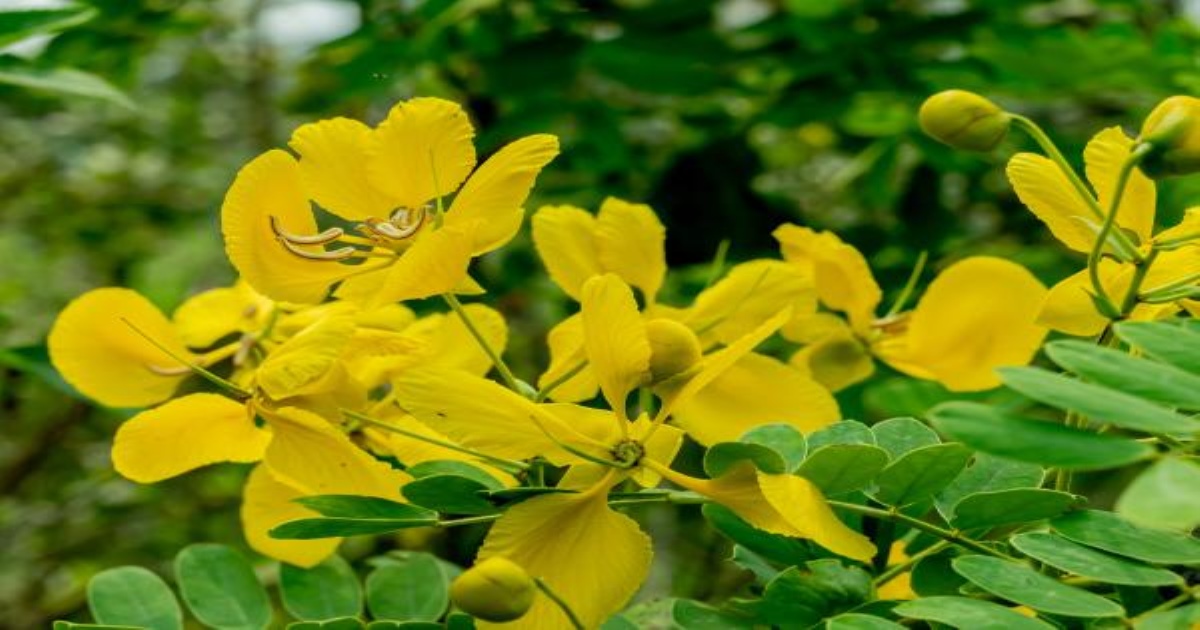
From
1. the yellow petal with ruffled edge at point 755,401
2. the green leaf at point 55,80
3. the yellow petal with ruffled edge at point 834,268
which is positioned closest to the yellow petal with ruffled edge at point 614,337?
the yellow petal with ruffled edge at point 755,401

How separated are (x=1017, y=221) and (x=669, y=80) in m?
0.47

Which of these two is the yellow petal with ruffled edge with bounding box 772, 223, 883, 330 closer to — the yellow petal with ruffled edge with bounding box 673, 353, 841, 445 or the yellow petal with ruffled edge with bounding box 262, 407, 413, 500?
the yellow petal with ruffled edge with bounding box 673, 353, 841, 445

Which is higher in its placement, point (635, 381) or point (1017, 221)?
point (635, 381)

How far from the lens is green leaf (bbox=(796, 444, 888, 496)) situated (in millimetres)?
623

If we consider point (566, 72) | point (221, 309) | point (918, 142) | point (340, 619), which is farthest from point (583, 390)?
point (918, 142)

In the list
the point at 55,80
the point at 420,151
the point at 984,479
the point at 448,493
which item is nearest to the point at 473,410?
the point at 448,493

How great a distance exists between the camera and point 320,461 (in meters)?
0.69

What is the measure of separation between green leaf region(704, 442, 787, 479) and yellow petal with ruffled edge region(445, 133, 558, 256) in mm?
141

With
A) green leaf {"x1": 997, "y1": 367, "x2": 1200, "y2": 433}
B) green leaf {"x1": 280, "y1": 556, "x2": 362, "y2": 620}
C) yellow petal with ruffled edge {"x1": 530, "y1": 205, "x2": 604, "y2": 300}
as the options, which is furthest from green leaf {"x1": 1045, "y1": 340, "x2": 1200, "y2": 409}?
green leaf {"x1": 280, "y1": 556, "x2": 362, "y2": 620}

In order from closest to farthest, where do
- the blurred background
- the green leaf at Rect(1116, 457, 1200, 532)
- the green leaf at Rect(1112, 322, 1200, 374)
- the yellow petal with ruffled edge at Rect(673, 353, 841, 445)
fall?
the green leaf at Rect(1116, 457, 1200, 532) < the green leaf at Rect(1112, 322, 1200, 374) < the yellow petal with ruffled edge at Rect(673, 353, 841, 445) < the blurred background

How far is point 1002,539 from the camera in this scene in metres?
0.70

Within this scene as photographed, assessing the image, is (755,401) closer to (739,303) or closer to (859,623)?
(739,303)

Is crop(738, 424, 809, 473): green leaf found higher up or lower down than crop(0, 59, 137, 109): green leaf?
higher up

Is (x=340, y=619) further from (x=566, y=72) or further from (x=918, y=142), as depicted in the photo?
(x=918, y=142)
